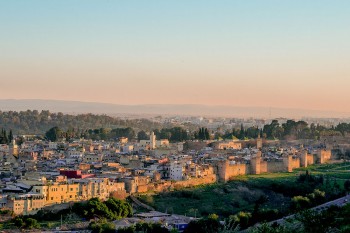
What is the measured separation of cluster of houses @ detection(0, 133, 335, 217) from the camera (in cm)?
2713

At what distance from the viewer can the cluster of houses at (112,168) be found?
27.1 meters

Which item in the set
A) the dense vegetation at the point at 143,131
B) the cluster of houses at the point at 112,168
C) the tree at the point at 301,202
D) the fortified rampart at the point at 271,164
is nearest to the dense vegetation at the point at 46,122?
the dense vegetation at the point at 143,131

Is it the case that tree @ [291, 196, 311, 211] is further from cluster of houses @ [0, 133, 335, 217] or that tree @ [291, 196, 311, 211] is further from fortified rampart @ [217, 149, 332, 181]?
fortified rampart @ [217, 149, 332, 181]

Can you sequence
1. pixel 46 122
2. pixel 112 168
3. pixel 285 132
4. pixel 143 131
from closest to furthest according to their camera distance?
pixel 112 168 < pixel 285 132 < pixel 143 131 < pixel 46 122

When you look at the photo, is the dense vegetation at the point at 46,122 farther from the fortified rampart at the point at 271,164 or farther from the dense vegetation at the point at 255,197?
the dense vegetation at the point at 255,197

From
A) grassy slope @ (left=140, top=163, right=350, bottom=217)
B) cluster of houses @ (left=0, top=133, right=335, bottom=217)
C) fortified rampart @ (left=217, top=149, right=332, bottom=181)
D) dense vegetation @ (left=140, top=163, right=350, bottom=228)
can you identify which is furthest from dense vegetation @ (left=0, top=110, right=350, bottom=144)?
dense vegetation @ (left=140, top=163, right=350, bottom=228)

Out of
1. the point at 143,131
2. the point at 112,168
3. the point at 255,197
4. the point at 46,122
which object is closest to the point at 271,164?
the point at 255,197

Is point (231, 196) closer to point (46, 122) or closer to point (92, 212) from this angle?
point (92, 212)

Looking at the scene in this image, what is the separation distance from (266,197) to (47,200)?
10.1 m

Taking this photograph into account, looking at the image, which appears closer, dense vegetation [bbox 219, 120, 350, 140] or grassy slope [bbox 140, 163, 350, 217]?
grassy slope [bbox 140, 163, 350, 217]

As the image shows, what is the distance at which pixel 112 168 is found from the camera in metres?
34.2

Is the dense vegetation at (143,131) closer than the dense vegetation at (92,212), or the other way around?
the dense vegetation at (92,212)

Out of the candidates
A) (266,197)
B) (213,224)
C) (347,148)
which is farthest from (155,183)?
(347,148)

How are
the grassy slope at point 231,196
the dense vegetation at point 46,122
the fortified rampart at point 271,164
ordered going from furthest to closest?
the dense vegetation at point 46,122
the fortified rampart at point 271,164
the grassy slope at point 231,196
